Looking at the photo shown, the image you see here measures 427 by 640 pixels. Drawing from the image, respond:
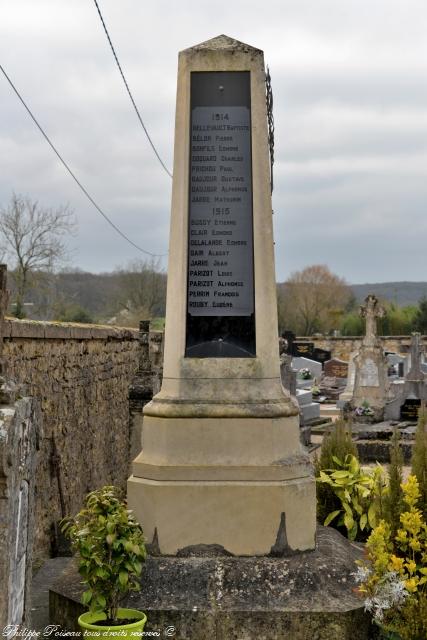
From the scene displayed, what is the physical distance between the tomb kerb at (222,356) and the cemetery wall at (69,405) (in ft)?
4.34

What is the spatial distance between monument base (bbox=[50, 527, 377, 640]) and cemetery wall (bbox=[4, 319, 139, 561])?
5.45ft

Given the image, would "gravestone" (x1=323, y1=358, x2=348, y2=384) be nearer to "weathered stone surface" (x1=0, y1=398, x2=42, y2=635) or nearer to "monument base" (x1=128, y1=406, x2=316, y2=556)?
"monument base" (x1=128, y1=406, x2=316, y2=556)

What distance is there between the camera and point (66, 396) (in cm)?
911

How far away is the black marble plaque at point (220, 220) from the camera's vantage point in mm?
5559

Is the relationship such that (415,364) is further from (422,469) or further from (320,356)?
(320,356)

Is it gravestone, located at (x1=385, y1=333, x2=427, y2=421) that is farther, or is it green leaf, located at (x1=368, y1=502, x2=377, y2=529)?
gravestone, located at (x1=385, y1=333, x2=427, y2=421)

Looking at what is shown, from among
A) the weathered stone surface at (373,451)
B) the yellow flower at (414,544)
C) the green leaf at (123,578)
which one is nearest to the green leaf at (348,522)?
the yellow flower at (414,544)

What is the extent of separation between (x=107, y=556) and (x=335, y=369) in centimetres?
3578

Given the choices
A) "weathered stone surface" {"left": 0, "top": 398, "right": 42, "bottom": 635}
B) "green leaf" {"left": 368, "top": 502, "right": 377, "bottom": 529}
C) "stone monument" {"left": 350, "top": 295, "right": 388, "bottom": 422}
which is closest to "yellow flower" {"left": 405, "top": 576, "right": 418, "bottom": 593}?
"green leaf" {"left": 368, "top": 502, "right": 377, "bottom": 529}

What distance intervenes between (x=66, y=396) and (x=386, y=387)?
14359mm

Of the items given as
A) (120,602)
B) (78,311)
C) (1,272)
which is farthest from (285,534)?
(78,311)

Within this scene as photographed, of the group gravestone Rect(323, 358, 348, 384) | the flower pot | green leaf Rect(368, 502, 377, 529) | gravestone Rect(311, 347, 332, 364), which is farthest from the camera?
gravestone Rect(311, 347, 332, 364)

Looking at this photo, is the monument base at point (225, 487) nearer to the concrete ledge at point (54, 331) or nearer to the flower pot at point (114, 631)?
the flower pot at point (114, 631)

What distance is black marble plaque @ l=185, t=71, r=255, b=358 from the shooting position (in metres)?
5.56
